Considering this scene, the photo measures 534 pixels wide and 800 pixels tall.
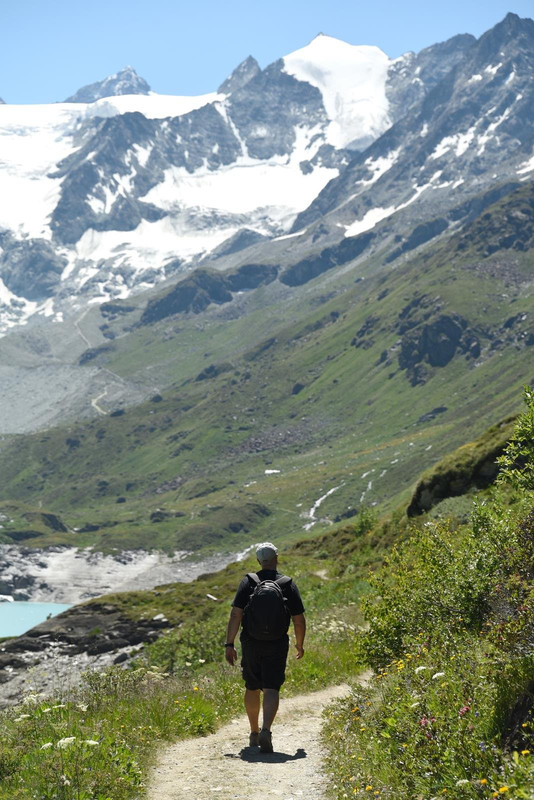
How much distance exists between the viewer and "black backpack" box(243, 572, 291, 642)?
15367 mm

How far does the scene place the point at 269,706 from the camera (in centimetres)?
1557

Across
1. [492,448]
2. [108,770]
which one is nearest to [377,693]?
[108,770]

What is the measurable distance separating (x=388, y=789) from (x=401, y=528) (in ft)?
132

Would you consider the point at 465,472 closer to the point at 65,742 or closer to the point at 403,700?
the point at 403,700

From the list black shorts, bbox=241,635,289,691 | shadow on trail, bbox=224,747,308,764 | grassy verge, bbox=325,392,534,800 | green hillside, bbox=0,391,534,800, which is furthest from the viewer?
black shorts, bbox=241,635,289,691

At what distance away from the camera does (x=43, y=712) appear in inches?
569

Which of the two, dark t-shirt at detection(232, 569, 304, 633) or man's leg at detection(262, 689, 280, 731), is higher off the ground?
dark t-shirt at detection(232, 569, 304, 633)

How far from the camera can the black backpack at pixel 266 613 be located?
605 inches

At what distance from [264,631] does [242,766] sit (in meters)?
2.42

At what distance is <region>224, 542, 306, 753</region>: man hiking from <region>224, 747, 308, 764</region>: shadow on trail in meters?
0.19

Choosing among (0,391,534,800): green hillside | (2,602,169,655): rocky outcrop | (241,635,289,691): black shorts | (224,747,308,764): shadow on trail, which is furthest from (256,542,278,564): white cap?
(2,602,169,655): rocky outcrop

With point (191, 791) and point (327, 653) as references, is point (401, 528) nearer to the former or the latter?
point (327, 653)

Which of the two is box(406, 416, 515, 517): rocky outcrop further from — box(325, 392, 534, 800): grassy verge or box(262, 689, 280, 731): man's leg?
box(262, 689, 280, 731): man's leg

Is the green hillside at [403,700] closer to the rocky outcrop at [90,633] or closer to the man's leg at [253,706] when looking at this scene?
the man's leg at [253,706]
